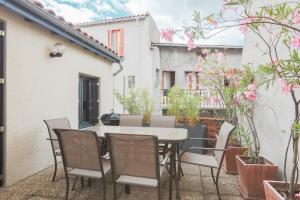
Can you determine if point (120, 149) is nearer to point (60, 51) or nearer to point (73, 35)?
point (60, 51)

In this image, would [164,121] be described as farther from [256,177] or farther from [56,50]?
[56,50]

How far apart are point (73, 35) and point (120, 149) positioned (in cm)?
339

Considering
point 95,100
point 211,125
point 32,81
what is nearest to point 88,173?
point 32,81

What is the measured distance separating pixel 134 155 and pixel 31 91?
99.1 inches

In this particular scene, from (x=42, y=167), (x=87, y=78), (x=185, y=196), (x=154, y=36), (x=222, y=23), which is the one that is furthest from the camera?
(x=154, y=36)

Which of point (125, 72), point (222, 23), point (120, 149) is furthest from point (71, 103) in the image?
point (125, 72)

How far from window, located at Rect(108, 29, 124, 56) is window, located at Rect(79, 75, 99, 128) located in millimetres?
5161

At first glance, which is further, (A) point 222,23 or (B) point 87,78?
(B) point 87,78

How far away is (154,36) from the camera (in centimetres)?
1239

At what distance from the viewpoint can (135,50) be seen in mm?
11398

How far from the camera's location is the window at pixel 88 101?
242 inches

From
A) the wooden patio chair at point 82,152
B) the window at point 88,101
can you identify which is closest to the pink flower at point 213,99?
the wooden patio chair at point 82,152

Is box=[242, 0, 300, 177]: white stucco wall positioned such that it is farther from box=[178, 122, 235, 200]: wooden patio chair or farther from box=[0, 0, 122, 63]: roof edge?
box=[0, 0, 122, 63]: roof edge

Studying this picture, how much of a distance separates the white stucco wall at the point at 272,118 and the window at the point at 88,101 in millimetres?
4272
